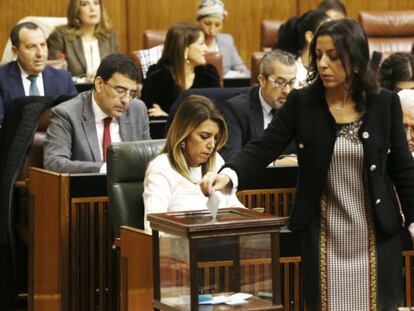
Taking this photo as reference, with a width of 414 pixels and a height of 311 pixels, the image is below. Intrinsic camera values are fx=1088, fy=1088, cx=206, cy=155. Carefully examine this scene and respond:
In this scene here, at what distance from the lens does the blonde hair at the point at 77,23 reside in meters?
7.16

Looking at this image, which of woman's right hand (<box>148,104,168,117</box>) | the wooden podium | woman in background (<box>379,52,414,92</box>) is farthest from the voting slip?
woman's right hand (<box>148,104,168,117</box>)

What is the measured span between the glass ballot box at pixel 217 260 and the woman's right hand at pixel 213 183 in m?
0.07

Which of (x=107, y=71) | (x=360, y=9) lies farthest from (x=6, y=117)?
(x=360, y=9)

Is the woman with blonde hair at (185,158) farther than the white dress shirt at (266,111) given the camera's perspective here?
No

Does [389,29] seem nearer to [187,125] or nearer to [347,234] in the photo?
[187,125]

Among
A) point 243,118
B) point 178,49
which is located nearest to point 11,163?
point 243,118

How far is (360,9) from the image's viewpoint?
956 cm

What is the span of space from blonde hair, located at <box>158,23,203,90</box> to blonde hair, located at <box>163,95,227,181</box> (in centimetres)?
234

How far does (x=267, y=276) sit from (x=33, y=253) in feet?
5.66

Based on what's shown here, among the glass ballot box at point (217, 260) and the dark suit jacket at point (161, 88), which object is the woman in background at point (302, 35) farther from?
the glass ballot box at point (217, 260)

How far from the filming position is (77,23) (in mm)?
7246

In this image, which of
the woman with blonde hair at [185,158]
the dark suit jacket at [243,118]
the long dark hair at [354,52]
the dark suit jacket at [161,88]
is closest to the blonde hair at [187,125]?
the woman with blonde hair at [185,158]

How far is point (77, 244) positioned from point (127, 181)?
1.22ft

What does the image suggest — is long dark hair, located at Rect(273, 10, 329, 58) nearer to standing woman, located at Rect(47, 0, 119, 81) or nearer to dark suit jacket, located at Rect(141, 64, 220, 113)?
dark suit jacket, located at Rect(141, 64, 220, 113)
